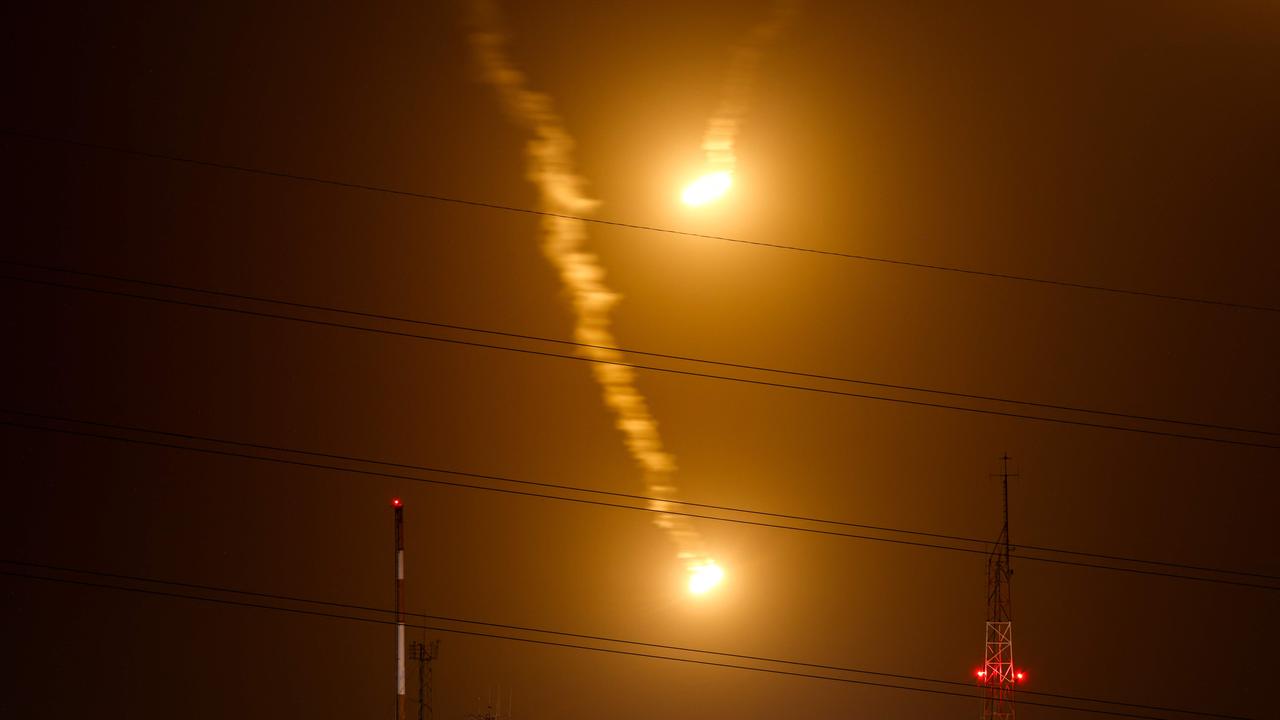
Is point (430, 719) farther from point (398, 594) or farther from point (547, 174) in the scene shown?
point (547, 174)

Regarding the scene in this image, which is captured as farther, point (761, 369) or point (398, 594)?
point (761, 369)

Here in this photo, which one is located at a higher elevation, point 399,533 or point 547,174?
point 547,174

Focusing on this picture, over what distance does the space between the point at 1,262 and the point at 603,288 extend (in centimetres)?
1083

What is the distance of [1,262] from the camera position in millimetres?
20328

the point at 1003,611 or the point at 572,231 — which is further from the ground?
the point at 572,231

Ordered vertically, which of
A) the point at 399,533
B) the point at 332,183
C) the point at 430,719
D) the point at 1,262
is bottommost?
the point at 430,719

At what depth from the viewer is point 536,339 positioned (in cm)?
2070

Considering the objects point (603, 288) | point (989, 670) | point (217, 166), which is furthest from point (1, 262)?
point (989, 670)

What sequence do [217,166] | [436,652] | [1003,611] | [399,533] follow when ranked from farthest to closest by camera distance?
1. [436,652]
2. [217,166]
3. [1003,611]
4. [399,533]

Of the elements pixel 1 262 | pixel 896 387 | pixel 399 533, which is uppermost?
pixel 1 262

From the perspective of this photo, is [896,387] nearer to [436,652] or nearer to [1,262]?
[436,652]

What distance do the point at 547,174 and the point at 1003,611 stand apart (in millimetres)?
11429

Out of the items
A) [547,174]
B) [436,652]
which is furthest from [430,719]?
[547,174]

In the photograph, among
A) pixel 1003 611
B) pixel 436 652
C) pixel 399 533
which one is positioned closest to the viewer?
pixel 399 533
